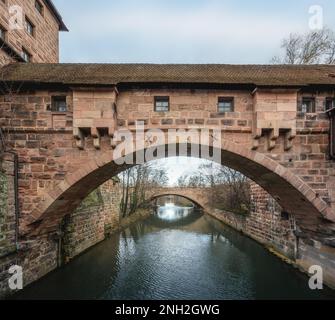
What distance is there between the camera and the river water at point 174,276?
23.5 ft

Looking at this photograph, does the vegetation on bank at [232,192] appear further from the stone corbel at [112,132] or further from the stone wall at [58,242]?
the stone corbel at [112,132]

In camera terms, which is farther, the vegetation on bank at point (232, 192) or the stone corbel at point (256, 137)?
the vegetation on bank at point (232, 192)

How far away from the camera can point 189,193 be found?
2936cm

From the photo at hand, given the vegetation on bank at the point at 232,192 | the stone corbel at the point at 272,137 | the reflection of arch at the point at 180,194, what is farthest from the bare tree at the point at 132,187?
the stone corbel at the point at 272,137

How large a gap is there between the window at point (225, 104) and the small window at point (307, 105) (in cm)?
166

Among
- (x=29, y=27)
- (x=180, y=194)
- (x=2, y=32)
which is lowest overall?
(x=180, y=194)

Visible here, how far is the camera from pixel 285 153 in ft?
20.6

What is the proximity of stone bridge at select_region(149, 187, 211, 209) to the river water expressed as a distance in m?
Answer: 15.8

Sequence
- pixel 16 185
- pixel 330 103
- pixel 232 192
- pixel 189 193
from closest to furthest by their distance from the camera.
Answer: pixel 16 185 < pixel 330 103 < pixel 232 192 < pixel 189 193

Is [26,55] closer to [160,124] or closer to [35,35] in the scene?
[35,35]

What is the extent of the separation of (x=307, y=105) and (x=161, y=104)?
11.9ft

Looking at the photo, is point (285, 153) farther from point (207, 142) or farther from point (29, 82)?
point (29, 82)

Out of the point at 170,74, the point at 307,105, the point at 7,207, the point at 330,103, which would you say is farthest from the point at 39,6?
the point at 330,103
